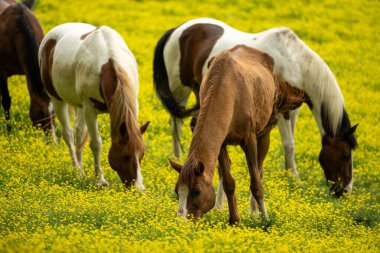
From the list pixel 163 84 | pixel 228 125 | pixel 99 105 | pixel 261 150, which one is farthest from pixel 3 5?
pixel 228 125

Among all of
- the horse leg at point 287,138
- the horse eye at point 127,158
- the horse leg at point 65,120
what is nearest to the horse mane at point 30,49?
the horse leg at point 65,120

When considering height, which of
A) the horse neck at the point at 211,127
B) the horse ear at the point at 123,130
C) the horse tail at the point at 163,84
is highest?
the horse neck at the point at 211,127

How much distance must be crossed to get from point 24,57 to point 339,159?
578cm

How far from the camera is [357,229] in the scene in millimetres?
8664

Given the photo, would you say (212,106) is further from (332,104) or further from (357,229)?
(332,104)

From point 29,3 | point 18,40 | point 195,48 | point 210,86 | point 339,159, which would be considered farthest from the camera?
point 29,3

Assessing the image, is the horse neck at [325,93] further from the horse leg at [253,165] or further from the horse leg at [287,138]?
the horse leg at [253,165]

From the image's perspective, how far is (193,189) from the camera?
7258 millimetres

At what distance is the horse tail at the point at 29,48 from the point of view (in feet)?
41.0

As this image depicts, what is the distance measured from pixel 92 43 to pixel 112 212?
3.10 meters

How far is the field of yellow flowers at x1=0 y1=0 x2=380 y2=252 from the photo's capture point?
720 centimetres

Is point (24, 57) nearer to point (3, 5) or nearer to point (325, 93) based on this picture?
point (3, 5)

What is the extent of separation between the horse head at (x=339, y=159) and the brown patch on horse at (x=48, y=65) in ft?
14.3

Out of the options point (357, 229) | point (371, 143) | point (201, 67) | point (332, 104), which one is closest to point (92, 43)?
point (201, 67)
